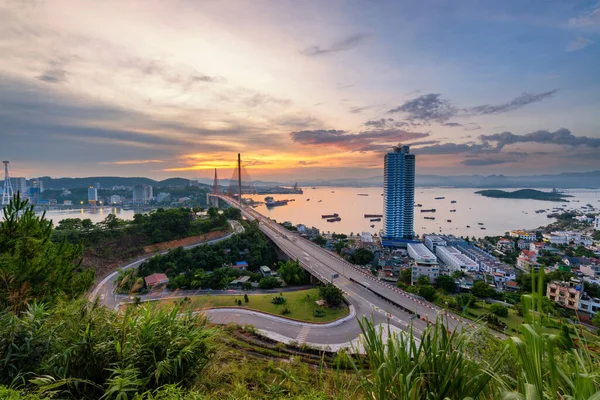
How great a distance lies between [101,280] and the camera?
948 cm

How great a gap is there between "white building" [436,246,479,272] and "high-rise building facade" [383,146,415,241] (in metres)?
3.47

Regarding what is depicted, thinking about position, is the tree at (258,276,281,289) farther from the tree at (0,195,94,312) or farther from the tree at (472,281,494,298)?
the tree at (0,195,94,312)

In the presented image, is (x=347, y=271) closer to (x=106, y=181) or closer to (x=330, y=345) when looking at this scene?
(x=330, y=345)

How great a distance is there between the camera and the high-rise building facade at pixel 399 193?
1945cm

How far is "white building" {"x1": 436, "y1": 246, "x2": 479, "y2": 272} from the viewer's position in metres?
12.6

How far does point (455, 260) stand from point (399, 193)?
22.9 ft

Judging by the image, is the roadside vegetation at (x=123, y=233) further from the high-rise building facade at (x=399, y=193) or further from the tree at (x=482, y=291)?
the tree at (x=482, y=291)

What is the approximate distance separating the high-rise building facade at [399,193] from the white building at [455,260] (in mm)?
3465

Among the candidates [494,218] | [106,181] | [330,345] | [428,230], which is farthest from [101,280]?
[106,181]

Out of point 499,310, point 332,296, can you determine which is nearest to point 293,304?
point 332,296

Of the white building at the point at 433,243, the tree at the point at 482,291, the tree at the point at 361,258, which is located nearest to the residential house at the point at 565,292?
the tree at the point at 482,291

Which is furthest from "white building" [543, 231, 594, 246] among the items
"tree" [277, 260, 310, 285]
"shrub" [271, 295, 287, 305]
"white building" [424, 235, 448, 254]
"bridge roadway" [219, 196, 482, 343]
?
"shrub" [271, 295, 287, 305]

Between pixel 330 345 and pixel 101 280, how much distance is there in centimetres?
834

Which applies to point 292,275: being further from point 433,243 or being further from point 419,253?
point 433,243
